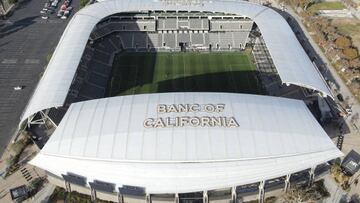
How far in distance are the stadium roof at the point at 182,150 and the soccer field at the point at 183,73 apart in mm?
23376

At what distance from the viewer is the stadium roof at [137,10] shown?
64938mm

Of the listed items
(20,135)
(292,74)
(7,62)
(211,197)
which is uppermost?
(7,62)

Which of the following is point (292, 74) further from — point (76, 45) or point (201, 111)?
point (76, 45)

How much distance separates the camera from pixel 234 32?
9144cm

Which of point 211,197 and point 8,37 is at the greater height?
point 8,37

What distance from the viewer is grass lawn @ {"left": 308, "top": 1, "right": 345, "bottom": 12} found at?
110 meters

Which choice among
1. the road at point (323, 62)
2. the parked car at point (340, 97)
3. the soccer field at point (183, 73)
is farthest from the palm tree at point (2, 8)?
the parked car at point (340, 97)

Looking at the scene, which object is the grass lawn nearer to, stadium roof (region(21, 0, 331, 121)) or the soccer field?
stadium roof (region(21, 0, 331, 121))

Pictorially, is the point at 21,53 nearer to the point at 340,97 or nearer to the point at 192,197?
the point at 192,197

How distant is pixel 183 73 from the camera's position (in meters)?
83.4

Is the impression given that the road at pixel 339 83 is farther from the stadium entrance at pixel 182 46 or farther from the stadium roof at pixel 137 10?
the stadium entrance at pixel 182 46

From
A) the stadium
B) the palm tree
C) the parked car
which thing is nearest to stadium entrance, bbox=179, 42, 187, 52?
the stadium

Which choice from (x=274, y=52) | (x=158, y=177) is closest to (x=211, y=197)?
(x=158, y=177)

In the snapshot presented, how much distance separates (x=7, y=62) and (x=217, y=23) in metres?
48.4
